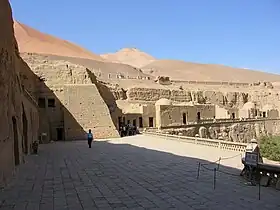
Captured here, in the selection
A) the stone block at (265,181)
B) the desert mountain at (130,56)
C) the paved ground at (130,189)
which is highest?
the desert mountain at (130,56)

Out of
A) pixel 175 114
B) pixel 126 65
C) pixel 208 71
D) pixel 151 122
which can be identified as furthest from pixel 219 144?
pixel 208 71

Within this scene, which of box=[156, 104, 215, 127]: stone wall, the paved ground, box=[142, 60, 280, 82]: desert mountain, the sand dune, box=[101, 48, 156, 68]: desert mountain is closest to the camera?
the paved ground

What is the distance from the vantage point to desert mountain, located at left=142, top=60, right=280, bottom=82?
414 ft

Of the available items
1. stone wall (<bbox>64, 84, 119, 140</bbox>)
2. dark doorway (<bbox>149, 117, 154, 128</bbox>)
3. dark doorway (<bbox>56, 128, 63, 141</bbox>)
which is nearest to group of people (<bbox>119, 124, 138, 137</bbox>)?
stone wall (<bbox>64, 84, 119, 140</bbox>)

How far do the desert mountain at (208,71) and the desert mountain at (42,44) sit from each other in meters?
27.4

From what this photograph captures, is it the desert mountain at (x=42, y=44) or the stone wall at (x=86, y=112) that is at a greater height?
the desert mountain at (x=42, y=44)

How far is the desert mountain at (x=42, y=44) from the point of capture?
103 m

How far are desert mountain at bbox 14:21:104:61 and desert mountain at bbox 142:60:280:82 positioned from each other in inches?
1077

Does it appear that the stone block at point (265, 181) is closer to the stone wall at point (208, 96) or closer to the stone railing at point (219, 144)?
the stone railing at point (219, 144)

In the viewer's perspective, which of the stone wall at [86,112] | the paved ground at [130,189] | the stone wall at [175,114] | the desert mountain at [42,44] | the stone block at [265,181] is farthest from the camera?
the desert mountain at [42,44]

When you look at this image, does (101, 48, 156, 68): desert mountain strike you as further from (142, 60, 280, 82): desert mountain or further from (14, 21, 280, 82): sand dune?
(142, 60, 280, 82): desert mountain

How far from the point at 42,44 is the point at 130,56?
7786cm

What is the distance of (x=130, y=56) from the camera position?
18162 centimetres

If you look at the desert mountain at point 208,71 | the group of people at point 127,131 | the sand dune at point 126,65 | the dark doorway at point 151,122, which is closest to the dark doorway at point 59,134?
the group of people at point 127,131
